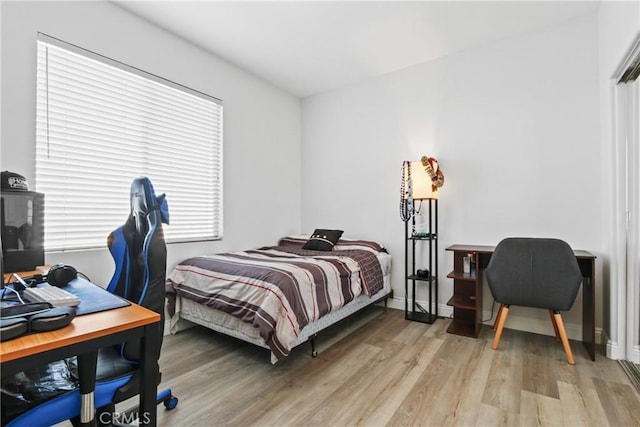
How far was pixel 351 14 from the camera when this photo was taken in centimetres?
268

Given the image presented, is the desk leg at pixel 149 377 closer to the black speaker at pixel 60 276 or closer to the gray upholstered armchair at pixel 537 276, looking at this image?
the black speaker at pixel 60 276

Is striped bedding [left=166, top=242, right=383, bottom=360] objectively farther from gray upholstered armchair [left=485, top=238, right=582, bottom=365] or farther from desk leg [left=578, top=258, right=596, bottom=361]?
desk leg [left=578, top=258, right=596, bottom=361]

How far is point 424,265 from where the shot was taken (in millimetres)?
3504

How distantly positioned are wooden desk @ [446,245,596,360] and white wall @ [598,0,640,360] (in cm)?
12

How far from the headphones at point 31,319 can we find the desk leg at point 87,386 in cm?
13

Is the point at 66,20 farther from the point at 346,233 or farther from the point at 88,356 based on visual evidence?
the point at 346,233

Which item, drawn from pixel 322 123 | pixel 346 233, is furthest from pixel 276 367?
pixel 322 123

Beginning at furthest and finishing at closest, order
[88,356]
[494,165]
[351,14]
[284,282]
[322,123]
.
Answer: [322,123] < [494,165] < [351,14] < [284,282] < [88,356]

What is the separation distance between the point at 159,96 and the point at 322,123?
2.08 m

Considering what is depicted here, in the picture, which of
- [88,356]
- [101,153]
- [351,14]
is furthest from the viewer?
[351,14]

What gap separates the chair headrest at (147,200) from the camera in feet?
4.22

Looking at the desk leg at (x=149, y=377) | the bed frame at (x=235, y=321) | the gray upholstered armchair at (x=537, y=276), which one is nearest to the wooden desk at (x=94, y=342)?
the desk leg at (x=149, y=377)

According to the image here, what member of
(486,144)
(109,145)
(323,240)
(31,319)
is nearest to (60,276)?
(31,319)

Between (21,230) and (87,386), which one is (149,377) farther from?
(21,230)
